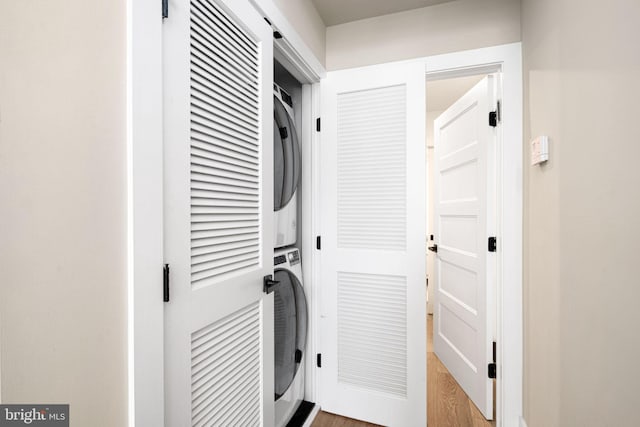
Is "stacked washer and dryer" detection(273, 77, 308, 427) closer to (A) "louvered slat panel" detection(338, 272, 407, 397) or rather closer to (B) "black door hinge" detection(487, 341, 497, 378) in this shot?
(A) "louvered slat panel" detection(338, 272, 407, 397)

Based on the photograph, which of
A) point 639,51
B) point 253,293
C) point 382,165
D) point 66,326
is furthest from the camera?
point 382,165

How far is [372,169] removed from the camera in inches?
72.7

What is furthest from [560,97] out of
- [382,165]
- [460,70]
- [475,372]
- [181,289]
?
[475,372]

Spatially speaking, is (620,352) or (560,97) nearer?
(620,352)

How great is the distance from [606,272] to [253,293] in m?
1.15

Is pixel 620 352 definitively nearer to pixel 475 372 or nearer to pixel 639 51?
pixel 639 51

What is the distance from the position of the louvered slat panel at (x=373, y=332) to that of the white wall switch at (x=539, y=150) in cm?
89

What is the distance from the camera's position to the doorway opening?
1.84m

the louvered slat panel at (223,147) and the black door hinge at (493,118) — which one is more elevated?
the black door hinge at (493,118)

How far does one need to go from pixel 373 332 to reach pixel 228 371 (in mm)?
1036

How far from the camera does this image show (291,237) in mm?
1840

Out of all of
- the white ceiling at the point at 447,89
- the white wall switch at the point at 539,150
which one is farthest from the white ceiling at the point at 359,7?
the white ceiling at the point at 447,89

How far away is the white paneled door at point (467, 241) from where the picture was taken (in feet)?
6.07

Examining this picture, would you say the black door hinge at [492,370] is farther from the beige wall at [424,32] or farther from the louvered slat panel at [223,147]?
the beige wall at [424,32]
